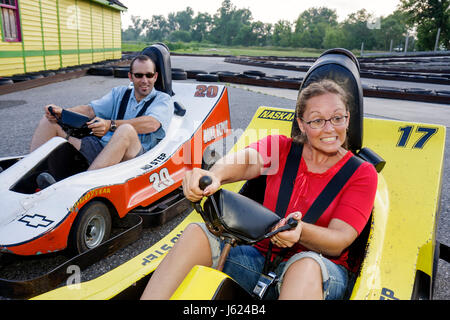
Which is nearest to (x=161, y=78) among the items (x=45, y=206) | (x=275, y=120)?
(x=275, y=120)

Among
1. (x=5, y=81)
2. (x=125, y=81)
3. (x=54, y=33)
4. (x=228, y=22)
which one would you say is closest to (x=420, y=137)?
(x=5, y=81)

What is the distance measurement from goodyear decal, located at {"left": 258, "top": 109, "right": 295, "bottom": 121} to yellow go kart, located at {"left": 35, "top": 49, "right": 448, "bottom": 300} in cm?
30

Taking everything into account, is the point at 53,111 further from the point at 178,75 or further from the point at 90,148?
the point at 178,75

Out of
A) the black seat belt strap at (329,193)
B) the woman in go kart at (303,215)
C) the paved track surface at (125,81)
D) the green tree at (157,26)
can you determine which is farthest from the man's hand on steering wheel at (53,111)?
the green tree at (157,26)

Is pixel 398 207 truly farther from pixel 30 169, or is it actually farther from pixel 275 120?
pixel 30 169

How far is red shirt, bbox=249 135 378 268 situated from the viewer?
1.30 m

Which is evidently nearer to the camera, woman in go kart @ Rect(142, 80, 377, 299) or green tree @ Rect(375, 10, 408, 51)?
woman in go kart @ Rect(142, 80, 377, 299)

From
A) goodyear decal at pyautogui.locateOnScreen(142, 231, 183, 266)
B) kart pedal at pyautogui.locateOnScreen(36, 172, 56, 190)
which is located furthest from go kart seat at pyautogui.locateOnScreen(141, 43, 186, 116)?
goodyear decal at pyautogui.locateOnScreen(142, 231, 183, 266)

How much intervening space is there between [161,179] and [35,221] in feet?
3.13

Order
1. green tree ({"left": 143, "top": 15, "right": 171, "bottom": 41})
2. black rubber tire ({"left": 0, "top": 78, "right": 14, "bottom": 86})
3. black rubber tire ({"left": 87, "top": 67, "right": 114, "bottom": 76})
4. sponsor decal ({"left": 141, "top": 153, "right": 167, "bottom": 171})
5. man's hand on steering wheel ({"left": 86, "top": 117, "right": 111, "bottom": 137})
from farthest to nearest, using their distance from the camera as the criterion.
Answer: green tree ({"left": 143, "top": 15, "right": 171, "bottom": 41}), black rubber tire ({"left": 87, "top": 67, "right": 114, "bottom": 76}), black rubber tire ({"left": 0, "top": 78, "right": 14, "bottom": 86}), sponsor decal ({"left": 141, "top": 153, "right": 167, "bottom": 171}), man's hand on steering wheel ({"left": 86, "top": 117, "right": 111, "bottom": 137})

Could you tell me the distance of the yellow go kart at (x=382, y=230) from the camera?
1207 mm

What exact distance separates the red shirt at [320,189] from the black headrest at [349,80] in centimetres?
16

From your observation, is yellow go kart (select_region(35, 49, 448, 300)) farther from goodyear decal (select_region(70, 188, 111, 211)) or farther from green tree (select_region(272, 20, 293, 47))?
green tree (select_region(272, 20, 293, 47))

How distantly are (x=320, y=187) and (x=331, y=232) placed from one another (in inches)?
9.0
